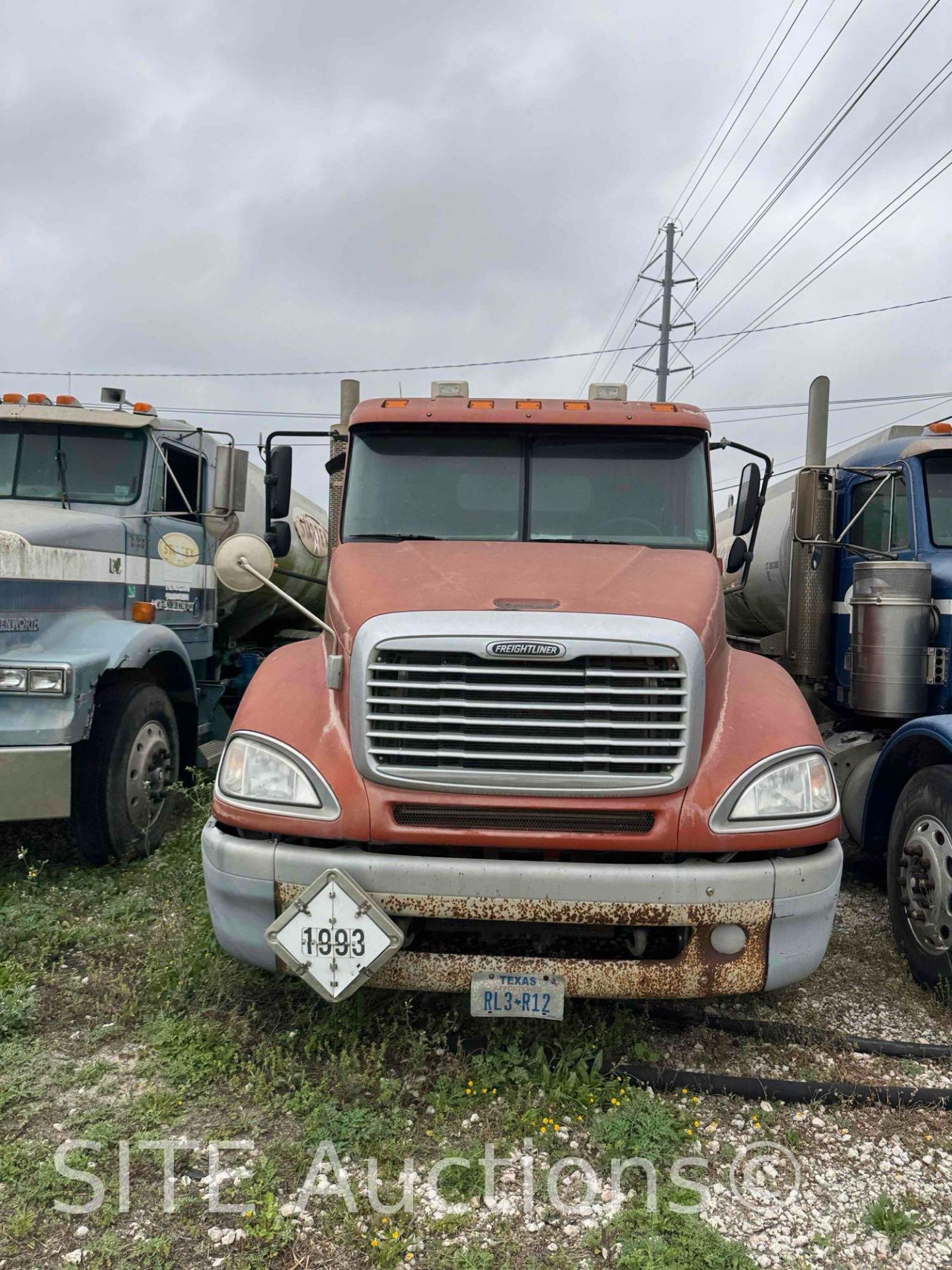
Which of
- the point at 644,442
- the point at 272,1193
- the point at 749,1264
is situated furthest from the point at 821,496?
the point at 272,1193

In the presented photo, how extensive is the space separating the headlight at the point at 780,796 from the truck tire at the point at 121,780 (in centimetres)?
363

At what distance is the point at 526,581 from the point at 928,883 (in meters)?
2.39

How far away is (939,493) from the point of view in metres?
5.29

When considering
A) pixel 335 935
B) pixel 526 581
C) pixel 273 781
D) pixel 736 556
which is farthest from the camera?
pixel 736 556

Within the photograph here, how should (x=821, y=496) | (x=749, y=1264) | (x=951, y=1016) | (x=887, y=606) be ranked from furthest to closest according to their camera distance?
(x=821, y=496) < (x=887, y=606) < (x=951, y=1016) < (x=749, y=1264)

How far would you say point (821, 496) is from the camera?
19.4 feet

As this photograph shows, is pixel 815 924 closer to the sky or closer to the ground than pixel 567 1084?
closer to the sky

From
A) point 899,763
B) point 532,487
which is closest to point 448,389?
point 532,487

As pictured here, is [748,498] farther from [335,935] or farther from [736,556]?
[335,935]

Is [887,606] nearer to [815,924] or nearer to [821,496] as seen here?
[821,496]

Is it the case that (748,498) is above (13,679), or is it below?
above

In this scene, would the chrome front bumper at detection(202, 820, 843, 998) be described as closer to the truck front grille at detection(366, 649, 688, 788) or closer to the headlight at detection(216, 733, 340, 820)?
the headlight at detection(216, 733, 340, 820)

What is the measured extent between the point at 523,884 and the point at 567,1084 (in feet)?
2.58

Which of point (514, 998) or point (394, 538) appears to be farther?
point (394, 538)
